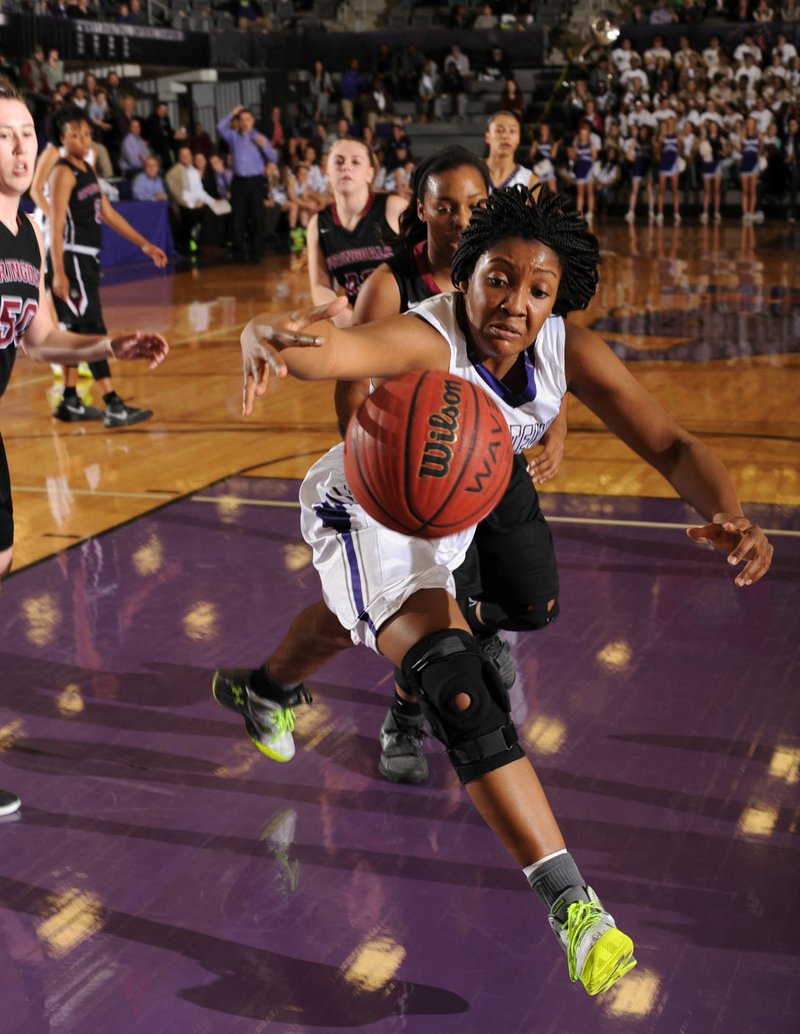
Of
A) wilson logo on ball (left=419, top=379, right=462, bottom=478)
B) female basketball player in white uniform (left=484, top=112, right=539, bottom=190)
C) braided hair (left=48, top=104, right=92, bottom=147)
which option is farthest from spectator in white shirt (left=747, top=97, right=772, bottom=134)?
wilson logo on ball (left=419, top=379, right=462, bottom=478)

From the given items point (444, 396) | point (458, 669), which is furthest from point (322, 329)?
point (458, 669)

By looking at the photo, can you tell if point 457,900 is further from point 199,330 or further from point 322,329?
point 199,330

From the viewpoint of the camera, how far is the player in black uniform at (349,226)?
17.4 feet

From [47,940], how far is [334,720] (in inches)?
48.7

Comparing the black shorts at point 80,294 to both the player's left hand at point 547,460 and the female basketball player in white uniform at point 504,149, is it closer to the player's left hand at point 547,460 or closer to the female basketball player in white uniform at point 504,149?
the female basketball player in white uniform at point 504,149

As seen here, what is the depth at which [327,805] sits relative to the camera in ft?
10.6

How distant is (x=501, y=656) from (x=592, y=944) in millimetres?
1601

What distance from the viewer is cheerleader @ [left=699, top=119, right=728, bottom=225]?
65.6ft

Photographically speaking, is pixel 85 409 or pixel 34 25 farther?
pixel 34 25

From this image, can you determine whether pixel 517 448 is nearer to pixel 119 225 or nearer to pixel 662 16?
pixel 119 225

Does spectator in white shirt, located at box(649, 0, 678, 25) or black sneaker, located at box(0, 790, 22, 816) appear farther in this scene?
spectator in white shirt, located at box(649, 0, 678, 25)

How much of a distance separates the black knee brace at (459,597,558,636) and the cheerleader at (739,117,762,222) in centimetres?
1768

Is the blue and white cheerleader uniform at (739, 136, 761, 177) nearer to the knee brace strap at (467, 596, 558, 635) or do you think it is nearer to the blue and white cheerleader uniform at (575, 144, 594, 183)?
the blue and white cheerleader uniform at (575, 144, 594, 183)

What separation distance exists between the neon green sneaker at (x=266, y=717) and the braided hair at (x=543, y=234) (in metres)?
1.20
